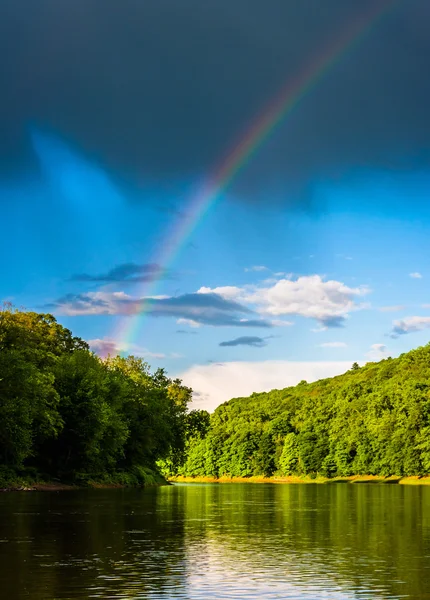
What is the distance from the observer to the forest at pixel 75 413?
7675 centimetres

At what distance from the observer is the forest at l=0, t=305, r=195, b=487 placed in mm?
76750

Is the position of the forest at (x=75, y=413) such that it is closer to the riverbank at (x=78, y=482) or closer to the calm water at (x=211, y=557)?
the riverbank at (x=78, y=482)

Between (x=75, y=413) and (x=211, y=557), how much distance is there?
231 ft

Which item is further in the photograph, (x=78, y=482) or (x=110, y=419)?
(x=110, y=419)

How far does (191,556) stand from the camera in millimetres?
26078

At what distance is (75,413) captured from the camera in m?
94.3

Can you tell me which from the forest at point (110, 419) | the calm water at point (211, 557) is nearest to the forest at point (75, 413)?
the forest at point (110, 419)

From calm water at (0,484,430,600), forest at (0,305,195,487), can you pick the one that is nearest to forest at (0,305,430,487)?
forest at (0,305,195,487)

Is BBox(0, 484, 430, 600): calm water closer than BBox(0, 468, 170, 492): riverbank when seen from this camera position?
Yes

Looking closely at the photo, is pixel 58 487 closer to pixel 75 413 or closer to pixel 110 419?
pixel 75 413

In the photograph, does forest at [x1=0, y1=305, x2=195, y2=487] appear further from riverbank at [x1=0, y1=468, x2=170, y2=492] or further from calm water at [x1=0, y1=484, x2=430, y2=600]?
calm water at [x1=0, y1=484, x2=430, y2=600]

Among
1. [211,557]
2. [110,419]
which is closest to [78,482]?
[110,419]

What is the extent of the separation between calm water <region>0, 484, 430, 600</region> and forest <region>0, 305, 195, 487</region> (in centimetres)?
3353

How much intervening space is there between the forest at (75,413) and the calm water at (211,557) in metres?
33.5
